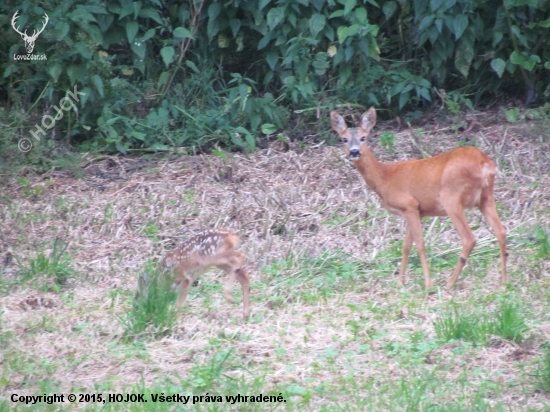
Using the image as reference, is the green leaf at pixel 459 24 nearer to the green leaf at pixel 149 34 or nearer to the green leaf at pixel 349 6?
the green leaf at pixel 349 6

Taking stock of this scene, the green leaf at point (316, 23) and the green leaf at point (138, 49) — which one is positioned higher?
the green leaf at point (316, 23)

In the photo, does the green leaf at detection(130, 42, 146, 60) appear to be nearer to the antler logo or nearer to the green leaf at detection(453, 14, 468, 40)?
the antler logo

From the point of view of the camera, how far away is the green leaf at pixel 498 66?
9.20 meters

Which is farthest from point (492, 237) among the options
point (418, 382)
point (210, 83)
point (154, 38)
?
point (154, 38)

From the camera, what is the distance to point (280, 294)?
6348 mm

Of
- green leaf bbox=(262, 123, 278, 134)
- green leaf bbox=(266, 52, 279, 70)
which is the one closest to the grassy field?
green leaf bbox=(262, 123, 278, 134)

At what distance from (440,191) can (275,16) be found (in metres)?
3.50

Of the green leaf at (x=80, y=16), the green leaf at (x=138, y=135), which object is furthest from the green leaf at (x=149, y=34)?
the green leaf at (x=138, y=135)

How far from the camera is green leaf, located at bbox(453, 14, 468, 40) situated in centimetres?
891

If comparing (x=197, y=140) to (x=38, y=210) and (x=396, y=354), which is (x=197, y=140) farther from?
(x=396, y=354)

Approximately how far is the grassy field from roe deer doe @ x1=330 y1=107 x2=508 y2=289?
0.28 m

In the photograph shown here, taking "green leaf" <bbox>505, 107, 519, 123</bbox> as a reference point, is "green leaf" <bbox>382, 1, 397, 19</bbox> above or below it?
above

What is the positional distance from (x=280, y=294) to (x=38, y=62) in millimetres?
4173

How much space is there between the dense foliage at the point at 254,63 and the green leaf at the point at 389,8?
2 cm
